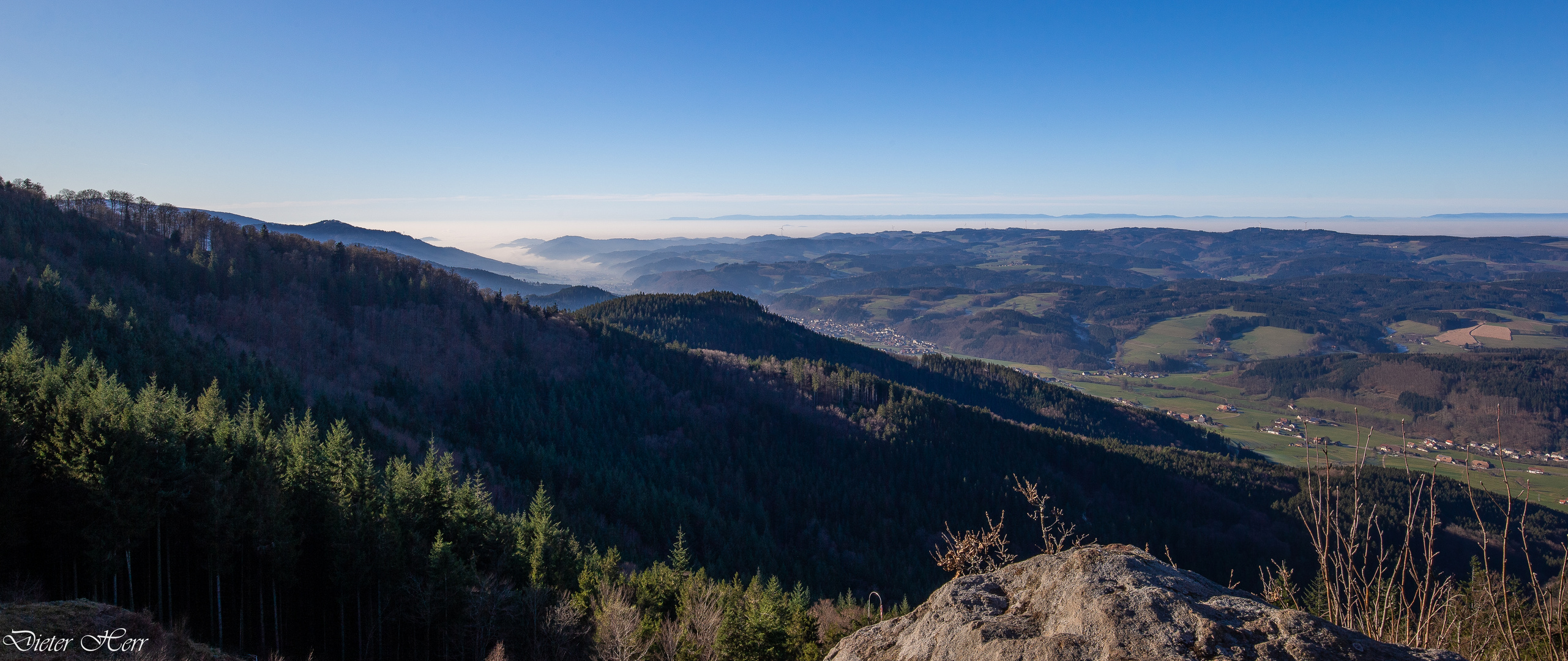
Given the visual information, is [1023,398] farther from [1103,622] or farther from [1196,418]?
[1103,622]

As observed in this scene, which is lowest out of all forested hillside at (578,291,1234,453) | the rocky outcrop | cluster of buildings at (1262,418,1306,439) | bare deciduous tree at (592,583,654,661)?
cluster of buildings at (1262,418,1306,439)

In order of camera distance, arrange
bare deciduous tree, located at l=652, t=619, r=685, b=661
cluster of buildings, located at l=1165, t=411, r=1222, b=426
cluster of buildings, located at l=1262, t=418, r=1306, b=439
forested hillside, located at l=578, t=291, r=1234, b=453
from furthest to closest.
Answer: cluster of buildings, located at l=1165, t=411, r=1222, b=426, cluster of buildings, located at l=1262, t=418, r=1306, b=439, forested hillside, located at l=578, t=291, r=1234, b=453, bare deciduous tree, located at l=652, t=619, r=685, b=661

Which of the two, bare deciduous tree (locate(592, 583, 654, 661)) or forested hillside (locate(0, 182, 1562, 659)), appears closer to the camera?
bare deciduous tree (locate(592, 583, 654, 661))

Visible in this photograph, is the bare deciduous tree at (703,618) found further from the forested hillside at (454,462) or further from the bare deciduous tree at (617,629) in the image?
the bare deciduous tree at (617,629)

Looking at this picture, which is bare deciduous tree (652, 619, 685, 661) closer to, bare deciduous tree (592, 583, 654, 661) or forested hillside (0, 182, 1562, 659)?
bare deciduous tree (592, 583, 654, 661)

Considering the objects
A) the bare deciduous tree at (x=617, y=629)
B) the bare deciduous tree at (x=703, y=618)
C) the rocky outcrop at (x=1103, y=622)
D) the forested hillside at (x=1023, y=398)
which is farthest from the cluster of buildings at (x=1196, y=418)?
the rocky outcrop at (x=1103, y=622)

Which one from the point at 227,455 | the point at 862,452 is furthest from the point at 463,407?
the point at 227,455

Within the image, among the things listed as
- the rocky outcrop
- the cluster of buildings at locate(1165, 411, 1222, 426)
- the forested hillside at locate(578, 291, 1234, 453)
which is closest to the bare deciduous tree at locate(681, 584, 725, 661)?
the rocky outcrop
